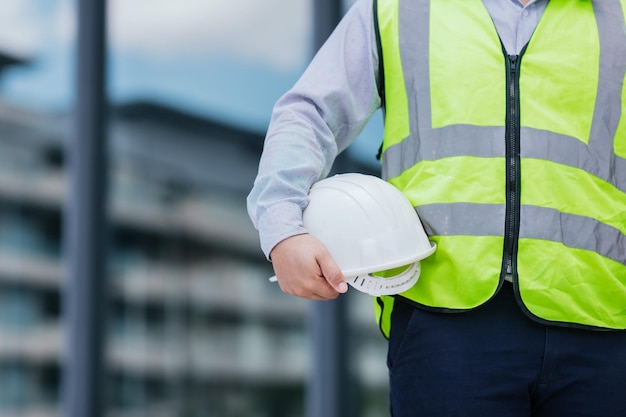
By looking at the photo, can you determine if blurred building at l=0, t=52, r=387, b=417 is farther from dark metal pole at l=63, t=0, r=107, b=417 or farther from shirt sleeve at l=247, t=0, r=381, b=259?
shirt sleeve at l=247, t=0, r=381, b=259

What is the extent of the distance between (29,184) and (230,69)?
1.07 meters

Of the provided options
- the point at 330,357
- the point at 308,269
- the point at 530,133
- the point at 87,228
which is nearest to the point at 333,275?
the point at 308,269

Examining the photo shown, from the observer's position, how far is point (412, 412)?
1.24m

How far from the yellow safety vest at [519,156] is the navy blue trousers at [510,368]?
24 mm

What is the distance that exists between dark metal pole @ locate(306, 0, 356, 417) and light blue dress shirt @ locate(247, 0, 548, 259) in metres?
2.45

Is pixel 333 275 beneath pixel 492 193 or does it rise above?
beneath

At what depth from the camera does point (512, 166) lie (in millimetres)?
1257

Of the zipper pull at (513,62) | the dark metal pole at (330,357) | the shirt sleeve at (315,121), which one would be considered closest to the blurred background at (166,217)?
the dark metal pole at (330,357)

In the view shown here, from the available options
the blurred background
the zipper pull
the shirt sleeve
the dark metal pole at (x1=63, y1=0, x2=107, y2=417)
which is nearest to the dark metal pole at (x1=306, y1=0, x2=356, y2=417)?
the blurred background

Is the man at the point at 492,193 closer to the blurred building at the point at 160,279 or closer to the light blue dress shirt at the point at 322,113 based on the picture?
the light blue dress shirt at the point at 322,113

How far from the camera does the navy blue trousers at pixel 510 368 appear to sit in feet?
3.91

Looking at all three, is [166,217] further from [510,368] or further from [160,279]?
[510,368]

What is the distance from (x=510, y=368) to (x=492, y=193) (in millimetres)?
232

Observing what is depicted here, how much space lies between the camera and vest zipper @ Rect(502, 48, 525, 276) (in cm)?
124
